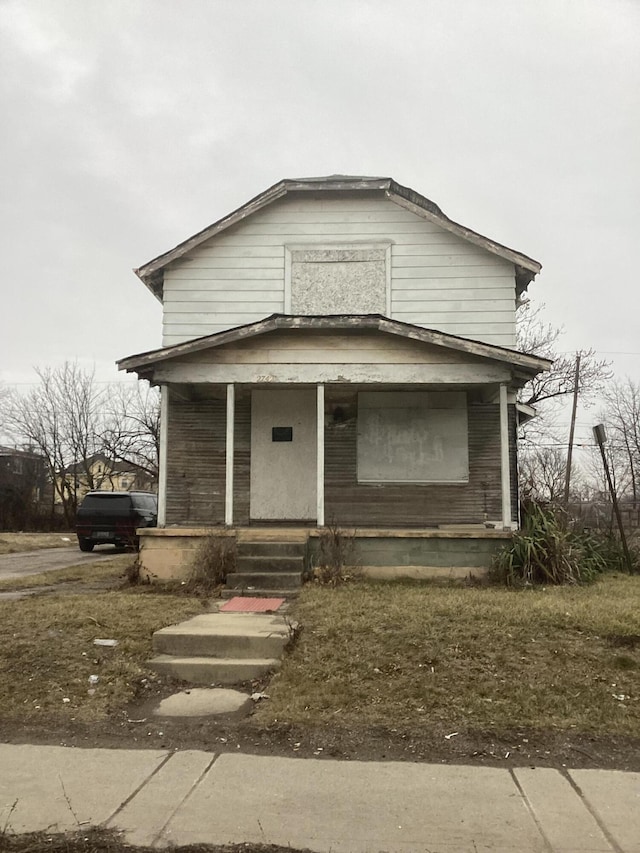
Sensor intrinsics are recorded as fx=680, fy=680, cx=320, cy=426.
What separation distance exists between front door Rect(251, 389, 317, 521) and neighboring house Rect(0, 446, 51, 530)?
24.9 metres

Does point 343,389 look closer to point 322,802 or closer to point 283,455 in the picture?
point 283,455

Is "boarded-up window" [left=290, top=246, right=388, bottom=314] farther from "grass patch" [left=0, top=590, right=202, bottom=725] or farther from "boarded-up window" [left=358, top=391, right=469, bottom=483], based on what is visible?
"grass patch" [left=0, top=590, right=202, bottom=725]

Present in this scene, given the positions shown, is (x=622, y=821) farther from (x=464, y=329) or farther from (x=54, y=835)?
(x=464, y=329)

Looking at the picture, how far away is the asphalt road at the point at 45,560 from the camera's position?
1280 cm

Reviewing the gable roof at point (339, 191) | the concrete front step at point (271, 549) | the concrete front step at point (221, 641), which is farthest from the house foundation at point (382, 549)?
the gable roof at point (339, 191)

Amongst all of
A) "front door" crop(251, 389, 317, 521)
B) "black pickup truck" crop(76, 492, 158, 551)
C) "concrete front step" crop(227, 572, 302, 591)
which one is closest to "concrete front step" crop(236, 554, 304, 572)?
"concrete front step" crop(227, 572, 302, 591)

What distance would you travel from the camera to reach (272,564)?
9039 millimetres

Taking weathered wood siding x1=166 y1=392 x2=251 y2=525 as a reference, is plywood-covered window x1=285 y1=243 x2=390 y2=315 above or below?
above

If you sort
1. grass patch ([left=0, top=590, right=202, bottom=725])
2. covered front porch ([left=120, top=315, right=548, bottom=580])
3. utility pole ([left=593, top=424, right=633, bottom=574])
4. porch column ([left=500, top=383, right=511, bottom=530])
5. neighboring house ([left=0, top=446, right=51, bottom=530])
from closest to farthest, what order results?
grass patch ([left=0, top=590, right=202, bottom=725]), porch column ([left=500, top=383, right=511, bottom=530]), utility pole ([left=593, top=424, right=633, bottom=574]), covered front porch ([left=120, top=315, right=548, bottom=580]), neighboring house ([left=0, top=446, right=51, bottom=530])

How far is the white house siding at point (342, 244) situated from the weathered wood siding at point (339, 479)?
1495 mm

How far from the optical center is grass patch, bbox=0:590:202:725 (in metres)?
4.95

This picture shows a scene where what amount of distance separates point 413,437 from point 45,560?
903 cm

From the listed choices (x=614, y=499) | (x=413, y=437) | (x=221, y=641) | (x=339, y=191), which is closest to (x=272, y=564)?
(x=221, y=641)

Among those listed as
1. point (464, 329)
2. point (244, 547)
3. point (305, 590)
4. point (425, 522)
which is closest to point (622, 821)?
point (305, 590)
